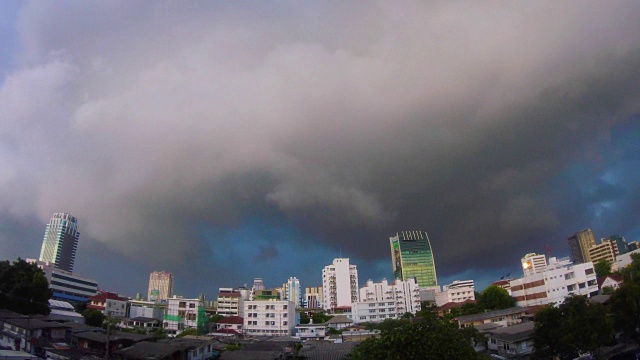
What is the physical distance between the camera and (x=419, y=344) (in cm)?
2784

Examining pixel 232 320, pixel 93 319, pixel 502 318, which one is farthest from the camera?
pixel 232 320

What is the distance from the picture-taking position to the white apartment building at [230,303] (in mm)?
141000

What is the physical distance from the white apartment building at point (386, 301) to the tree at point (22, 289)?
282 feet

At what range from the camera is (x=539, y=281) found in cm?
9469

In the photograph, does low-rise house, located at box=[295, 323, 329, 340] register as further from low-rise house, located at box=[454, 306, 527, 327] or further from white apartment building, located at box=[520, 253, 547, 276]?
white apartment building, located at box=[520, 253, 547, 276]

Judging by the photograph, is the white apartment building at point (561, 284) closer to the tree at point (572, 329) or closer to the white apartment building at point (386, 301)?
the white apartment building at point (386, 301)

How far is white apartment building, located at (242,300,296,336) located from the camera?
363ft

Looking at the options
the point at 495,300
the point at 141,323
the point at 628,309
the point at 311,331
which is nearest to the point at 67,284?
the point at 141,323

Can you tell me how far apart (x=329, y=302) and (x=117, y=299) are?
290 feet

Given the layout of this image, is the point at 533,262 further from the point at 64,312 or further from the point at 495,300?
the point at 64,312

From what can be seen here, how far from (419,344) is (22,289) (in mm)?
64986

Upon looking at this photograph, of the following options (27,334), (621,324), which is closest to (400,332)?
(621,324)

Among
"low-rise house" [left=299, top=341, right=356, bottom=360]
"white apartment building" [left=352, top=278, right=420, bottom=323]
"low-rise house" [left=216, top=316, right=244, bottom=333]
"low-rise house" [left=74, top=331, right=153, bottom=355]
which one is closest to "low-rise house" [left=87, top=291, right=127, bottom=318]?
"low-rise house" [left=216, top=316, right=244, bottom=333]

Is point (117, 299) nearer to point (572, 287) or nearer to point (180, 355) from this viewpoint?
point (180, 355)
